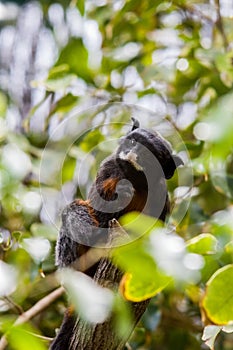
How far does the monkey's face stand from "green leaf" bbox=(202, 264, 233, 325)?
50 cm

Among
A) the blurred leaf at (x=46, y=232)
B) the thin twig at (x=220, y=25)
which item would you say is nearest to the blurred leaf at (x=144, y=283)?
the blurred leaf at (x=46, y=232)

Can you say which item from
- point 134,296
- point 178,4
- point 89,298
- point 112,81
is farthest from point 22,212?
point 89,298

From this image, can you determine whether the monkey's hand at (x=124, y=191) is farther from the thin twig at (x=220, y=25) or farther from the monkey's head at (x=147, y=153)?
the thin twig at (x=220, y=25)

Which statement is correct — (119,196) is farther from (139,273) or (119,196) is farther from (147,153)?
(139,273)

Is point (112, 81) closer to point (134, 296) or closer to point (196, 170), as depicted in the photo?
point (196, 170)

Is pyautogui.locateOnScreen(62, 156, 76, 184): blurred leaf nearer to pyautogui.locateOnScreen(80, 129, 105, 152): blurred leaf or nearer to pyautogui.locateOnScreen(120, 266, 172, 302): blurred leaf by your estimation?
pyautogui.locateOnScreen(80, 129, 105, 152): blurred leaf

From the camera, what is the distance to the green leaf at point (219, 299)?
33.1 inches

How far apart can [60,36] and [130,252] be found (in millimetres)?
2083

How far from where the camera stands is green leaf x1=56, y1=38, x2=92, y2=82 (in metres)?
1.81

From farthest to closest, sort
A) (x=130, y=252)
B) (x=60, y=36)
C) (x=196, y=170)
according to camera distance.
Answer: (x=60, y=36), (x=196, y=170), (x=130, y=252)

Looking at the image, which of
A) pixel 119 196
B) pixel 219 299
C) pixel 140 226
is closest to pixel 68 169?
pixel 119 196

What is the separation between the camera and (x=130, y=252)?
0.71m

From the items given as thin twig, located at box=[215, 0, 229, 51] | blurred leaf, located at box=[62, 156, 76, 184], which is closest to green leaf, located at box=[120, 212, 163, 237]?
blurred leaf, located at box=[62, 156, 76, 184]

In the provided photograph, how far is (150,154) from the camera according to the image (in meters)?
1.36
